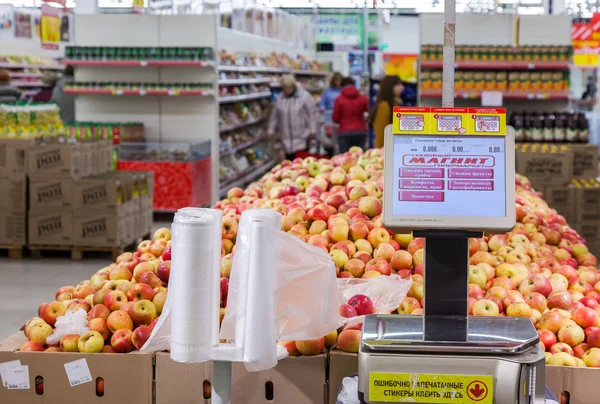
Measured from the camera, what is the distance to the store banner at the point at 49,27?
40.2 ft

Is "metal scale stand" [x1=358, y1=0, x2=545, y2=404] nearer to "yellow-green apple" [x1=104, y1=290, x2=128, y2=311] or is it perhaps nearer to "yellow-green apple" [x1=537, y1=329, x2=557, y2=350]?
"yellow-green apple" [x1=537, y1=329, x2=557, y2=350]

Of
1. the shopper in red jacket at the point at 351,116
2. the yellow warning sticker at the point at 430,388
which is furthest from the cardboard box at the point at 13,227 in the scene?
the yellow warning sticker at the point at 430,388

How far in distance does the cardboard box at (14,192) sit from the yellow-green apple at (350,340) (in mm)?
5258

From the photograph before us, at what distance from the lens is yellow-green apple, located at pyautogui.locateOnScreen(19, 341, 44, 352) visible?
2850 mm

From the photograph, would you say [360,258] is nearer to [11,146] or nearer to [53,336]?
[53,336]

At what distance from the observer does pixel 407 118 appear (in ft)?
7.37

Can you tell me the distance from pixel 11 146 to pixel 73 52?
2988mm

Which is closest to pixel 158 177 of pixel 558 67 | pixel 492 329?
pixel 558 67

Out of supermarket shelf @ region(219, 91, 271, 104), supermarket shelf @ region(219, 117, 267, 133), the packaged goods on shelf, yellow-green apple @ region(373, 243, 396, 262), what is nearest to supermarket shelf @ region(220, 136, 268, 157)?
supermarket shelf @ region(219, 117, 267, 133)

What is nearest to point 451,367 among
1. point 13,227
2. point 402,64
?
point 13,227

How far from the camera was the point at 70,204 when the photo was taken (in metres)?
7.34

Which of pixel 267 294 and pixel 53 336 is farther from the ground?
pixel 267 294

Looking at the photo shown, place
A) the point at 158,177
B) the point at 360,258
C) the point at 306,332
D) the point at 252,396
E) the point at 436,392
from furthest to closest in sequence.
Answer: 1. the point at 158,177
2. the point at 360,258
3. the point at 252,396
4. the point at 306,332
5. the point at 436,392

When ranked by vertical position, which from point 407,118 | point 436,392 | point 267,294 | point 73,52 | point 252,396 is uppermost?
point 73,52
